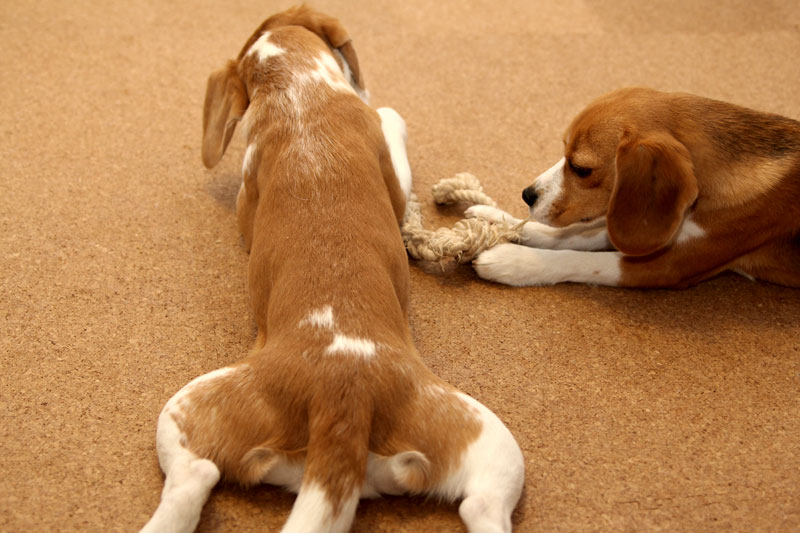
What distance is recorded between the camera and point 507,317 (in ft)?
7.52

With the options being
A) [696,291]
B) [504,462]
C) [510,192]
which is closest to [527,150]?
[510,192]

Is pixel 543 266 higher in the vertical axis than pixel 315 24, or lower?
lower

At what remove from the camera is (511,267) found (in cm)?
237

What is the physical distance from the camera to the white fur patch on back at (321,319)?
1718mm

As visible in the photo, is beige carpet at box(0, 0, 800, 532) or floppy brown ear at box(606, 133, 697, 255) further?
floppy brown ear at box(606, 133, 697, 255)

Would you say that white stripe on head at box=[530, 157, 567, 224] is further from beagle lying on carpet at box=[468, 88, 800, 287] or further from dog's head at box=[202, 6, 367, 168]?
dog's head at box=[202, 6, 367, 168]

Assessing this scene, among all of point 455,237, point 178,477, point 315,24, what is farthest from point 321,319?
point 315,24

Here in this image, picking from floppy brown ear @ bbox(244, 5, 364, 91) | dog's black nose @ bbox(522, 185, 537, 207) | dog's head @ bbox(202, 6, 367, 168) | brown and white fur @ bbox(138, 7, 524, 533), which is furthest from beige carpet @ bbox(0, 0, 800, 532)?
floppy brown ear @ bbox(244, 5, 364, 91)

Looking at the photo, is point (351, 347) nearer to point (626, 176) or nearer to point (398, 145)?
point (626, 176)

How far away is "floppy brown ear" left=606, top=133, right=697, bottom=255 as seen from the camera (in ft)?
6.71

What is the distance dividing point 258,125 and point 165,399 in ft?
2.63

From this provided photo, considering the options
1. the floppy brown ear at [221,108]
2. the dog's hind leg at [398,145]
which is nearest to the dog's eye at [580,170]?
the dog's hind leg at [398,145]

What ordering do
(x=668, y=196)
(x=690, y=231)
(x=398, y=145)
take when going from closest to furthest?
(x=668, y=196) → (x=690, y=231) → (x=398, y=145)

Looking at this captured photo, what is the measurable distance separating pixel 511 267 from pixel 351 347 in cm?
85
